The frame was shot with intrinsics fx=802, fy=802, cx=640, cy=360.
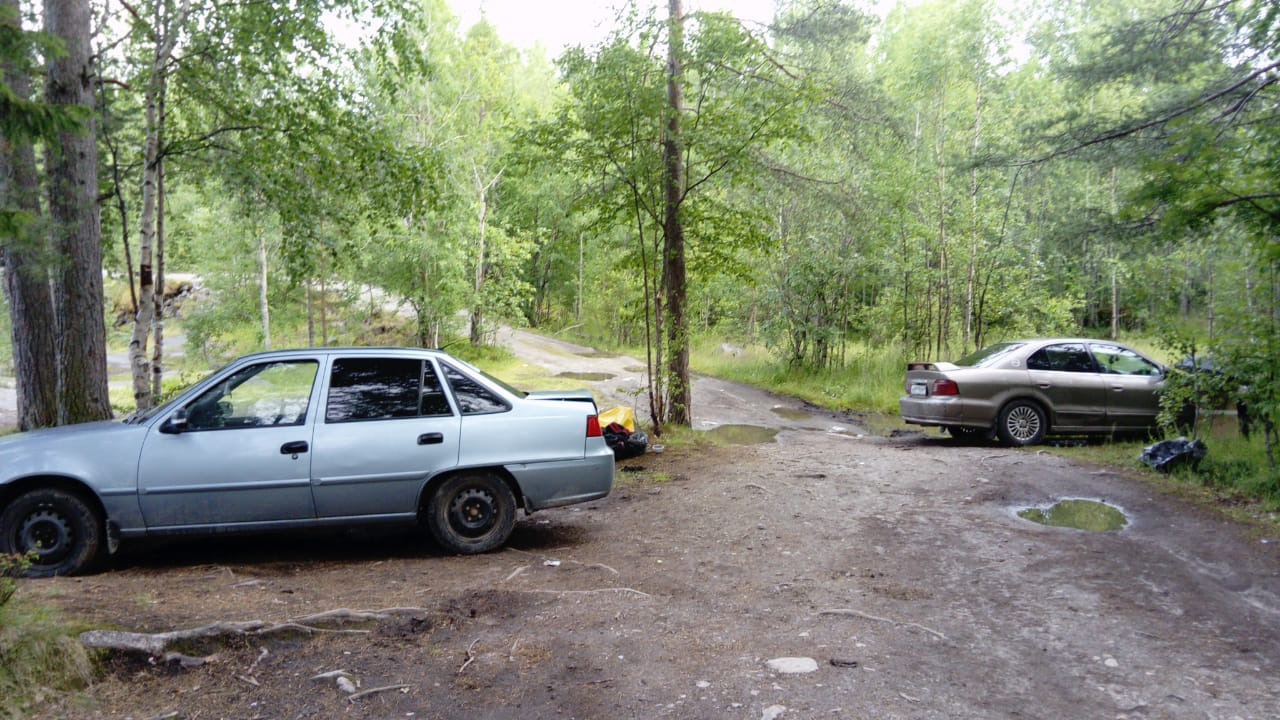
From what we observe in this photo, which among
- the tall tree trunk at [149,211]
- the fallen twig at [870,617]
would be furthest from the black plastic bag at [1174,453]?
the tall tree trunk at [149,211]

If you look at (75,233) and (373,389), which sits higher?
(75,233)

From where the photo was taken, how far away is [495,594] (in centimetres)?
513

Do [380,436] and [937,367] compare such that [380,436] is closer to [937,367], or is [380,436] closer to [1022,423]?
[937,367]

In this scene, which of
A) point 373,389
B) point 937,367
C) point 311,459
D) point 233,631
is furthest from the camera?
point 937,367

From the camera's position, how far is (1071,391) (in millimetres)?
12312

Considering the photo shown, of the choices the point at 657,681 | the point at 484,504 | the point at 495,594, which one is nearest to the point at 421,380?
the point at 484,504

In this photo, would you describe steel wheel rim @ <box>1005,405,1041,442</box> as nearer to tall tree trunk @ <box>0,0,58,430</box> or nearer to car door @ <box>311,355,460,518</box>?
car door @ <box>311,355,460,518</box>

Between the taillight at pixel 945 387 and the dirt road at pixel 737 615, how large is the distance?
385cm

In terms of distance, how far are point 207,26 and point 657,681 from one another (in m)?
10.6

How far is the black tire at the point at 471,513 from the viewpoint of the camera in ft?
20.7

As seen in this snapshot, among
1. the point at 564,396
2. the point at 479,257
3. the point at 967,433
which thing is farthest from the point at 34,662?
the point at 479,257

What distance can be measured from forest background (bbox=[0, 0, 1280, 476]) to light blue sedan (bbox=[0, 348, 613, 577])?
1.78 metres

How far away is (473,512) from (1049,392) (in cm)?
966

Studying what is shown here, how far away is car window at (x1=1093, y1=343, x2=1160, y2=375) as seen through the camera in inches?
487
